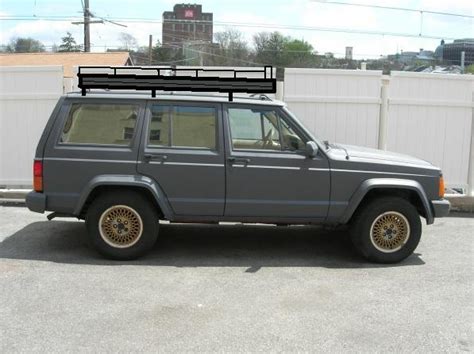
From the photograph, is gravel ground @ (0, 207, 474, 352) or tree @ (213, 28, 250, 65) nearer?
gravel ground @ (0, 207, 474, 352)

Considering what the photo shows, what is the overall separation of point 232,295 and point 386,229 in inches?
82.0

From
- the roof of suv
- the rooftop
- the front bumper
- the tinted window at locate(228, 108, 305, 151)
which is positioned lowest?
the front bumper

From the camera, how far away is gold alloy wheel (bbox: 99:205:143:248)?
6.04m

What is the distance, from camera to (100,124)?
6094 mm

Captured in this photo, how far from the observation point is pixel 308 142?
6.06 meters

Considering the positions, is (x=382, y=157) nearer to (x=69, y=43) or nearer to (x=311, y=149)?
(x=311, y=149)

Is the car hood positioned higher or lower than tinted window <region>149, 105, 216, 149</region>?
lower

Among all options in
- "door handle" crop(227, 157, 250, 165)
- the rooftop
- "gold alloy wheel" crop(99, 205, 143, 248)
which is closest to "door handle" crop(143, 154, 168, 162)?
"gold alloy wheel" crop(99, 205, 143, 248)

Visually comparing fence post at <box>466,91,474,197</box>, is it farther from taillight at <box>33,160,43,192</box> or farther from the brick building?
the brick building

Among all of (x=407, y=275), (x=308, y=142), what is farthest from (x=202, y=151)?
(x=407, y=275)

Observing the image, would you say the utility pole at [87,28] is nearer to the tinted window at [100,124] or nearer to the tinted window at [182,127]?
the tinted window at [100,124]

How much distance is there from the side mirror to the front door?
6 cm

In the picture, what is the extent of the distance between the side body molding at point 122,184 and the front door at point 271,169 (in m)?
0.76

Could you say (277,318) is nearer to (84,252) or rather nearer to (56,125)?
(84,252)
